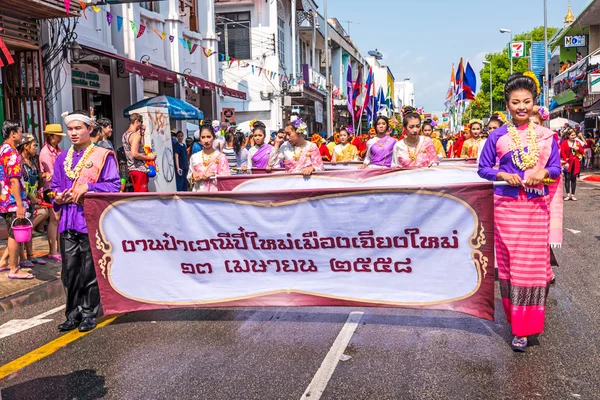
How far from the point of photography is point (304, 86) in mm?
33031

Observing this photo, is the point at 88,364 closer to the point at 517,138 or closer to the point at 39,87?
the point at 517,138

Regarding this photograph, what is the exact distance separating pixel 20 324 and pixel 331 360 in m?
3.13

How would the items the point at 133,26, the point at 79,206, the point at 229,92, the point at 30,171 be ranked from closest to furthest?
the point at 79,206 < the point at 30,171 < the point at 133,26 < the point at 229,92

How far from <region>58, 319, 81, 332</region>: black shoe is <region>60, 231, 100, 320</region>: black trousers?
3 cm

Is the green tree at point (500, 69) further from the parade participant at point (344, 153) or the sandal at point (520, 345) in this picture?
the sandal at point (520, 345)

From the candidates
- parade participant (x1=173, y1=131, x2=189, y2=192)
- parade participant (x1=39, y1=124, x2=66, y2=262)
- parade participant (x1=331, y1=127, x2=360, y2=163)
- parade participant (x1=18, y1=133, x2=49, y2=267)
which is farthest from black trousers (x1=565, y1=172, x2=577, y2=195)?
parade participant (x1=18, y1=133, x2=49, y2=267)

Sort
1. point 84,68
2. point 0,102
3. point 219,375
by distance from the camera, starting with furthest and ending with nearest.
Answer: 1. point 84,68
2. point 0,102
3. point 219,375

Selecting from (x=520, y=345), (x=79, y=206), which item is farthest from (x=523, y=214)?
(x=79, y=206)

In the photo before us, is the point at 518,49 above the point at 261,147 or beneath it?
above

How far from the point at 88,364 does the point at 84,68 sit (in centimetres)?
1271

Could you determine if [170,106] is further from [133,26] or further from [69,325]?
[69,325]

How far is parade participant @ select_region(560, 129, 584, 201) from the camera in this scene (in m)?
16.6

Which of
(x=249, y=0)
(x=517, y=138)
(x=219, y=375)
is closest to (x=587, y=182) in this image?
(x=249, y=0)

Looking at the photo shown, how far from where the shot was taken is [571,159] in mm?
16672
